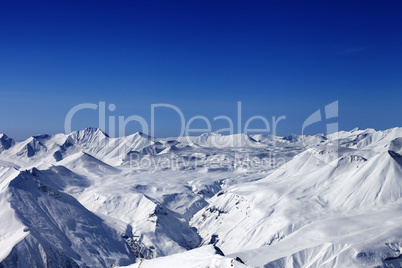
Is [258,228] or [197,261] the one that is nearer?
[197,261]

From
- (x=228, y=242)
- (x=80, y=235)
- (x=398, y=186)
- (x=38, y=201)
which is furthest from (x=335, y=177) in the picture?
(x=38, y=201)

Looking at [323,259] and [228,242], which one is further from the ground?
[323,259]

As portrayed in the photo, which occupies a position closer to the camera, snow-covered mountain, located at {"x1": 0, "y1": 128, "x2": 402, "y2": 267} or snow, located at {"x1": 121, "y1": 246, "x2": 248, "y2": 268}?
snow, located at {"x1": 121, "y1": 246, "x2": 248, "y2": 268}

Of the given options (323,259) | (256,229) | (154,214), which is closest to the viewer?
(323,259)

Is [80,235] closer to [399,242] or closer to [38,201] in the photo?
[38,201]

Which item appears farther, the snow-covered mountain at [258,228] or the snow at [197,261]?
the snow-covered mountain at [258,228]

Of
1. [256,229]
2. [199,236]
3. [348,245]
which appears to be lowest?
[199,236]

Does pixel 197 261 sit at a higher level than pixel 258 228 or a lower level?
higher

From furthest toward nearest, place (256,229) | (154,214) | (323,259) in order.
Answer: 1. (154,214)
2. (256,229)
3. (323,259)

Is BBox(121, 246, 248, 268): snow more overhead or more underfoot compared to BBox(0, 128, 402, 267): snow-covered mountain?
more overhead

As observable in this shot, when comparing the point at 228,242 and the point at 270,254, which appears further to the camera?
the point at 228,242

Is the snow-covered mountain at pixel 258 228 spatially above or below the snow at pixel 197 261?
below
